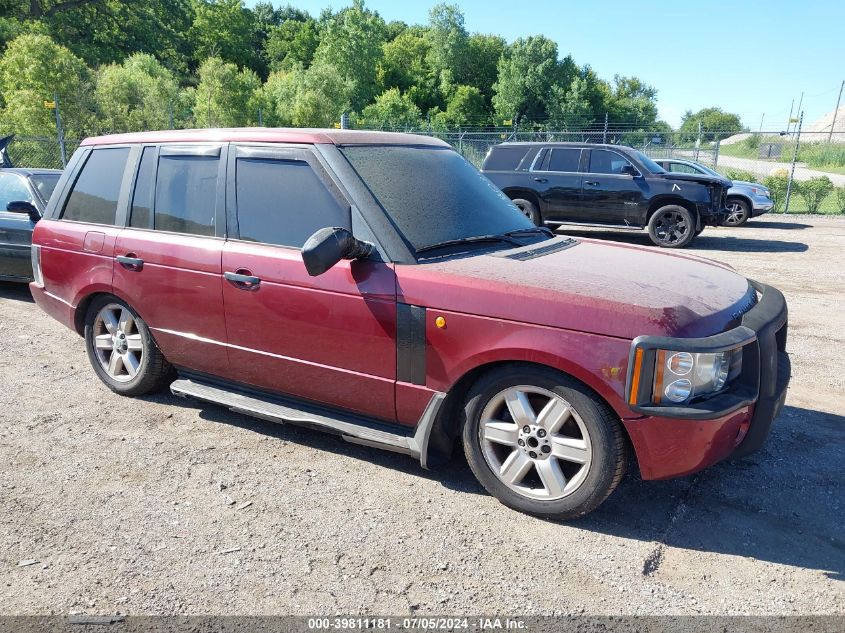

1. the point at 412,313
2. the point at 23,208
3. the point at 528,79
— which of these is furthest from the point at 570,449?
the point at 528,79

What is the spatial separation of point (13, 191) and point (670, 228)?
35.8ft

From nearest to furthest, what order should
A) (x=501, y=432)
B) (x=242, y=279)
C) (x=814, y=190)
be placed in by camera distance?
(x=501, y=432)
(x=242, y=279)
(x=814, y=190)

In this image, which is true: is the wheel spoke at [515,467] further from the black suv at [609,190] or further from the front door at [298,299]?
Answer: the black suv at [609,190]

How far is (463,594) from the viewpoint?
2650 millimetres

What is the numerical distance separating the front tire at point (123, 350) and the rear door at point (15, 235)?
3.46 metres

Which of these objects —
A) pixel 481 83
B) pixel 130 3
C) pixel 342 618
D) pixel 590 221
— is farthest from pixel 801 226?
pixel 481 83

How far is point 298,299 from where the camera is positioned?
11.8 ft

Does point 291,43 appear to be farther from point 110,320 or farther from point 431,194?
point 431,194

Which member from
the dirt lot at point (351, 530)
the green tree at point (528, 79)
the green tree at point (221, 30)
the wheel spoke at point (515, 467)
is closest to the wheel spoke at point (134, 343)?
the dirt lot at point (351, 530)

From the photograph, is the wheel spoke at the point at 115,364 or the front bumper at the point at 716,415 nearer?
the front bumper at the point at 716,415

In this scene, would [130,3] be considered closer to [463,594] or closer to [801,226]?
[801,226]

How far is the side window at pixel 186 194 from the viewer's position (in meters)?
4.05

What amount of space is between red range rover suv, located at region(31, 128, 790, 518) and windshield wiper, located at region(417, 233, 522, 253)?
0.05 ft

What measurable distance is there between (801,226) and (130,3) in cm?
6768
